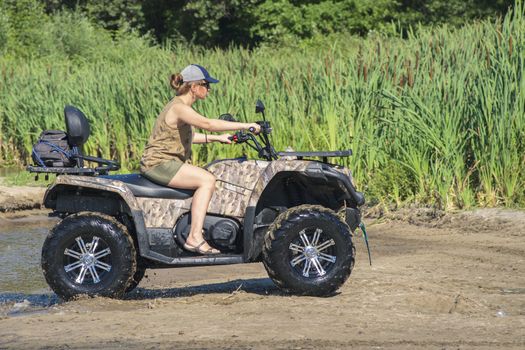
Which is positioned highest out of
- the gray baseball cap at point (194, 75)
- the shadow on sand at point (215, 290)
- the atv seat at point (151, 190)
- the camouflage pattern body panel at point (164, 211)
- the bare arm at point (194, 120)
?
the gray baseball cap at point (194, 75)

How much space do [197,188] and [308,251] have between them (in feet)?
2.90

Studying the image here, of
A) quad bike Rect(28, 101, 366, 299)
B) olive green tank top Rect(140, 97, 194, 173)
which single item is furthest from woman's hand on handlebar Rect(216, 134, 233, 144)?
olive green tank top Rect(140, 97, 194, 173)

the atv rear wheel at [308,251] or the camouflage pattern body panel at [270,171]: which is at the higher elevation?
the camouflage pattern body panel at [270,171]

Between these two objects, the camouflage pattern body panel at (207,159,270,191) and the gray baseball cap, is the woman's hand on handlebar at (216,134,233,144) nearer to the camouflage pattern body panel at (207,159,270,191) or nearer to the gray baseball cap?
the camouflage pattern body panel at (207,159,270,191)

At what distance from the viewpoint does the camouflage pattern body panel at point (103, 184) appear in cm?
800

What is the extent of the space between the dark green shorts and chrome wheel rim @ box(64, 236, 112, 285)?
56 cm

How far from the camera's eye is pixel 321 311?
7.41m

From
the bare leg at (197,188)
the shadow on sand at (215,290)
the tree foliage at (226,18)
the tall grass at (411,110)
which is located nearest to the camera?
the bare leg at (197,188)

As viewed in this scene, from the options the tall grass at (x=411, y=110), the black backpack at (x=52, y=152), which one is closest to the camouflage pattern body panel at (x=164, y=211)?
the black backpack at (x=52, y=152)

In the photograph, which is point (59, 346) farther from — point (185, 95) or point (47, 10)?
point (47, 10)

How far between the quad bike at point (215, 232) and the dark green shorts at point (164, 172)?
0.20 feet

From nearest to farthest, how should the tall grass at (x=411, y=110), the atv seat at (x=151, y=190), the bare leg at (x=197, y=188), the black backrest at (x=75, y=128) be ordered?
the bare leg at (x=197, y=188), the atv seat at (x=151, y=190), the black backrest at (x=75, y=128), the tall grass at (x=411, y=110)

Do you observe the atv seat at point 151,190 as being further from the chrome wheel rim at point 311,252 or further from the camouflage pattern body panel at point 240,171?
the chrome wheel rim at point 311,252

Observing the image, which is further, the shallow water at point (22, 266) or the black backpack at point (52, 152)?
the shallow water at point (22, 266)
